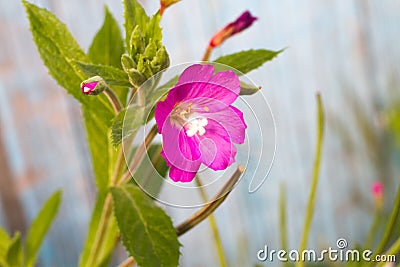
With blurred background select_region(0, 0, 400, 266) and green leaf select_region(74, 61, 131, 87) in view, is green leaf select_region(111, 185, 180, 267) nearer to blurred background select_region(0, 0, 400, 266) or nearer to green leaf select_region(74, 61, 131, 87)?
green leaf select_region(74, 61, 131, 87)

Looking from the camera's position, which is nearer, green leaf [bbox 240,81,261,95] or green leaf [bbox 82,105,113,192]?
green leaf [bbox 240,81,261,95]

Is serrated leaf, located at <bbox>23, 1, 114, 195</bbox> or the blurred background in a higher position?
serrated leaf, located at <bbox>23, 1, 114, 195</bbox>

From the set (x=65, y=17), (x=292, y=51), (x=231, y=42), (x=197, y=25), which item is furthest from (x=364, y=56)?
(x=65, y=17)

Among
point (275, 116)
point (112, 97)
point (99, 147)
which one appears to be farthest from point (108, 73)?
point (275, 116)

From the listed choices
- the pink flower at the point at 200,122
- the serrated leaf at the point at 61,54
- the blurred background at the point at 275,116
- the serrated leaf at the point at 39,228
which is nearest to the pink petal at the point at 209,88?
the pink flower at the point at 200,122

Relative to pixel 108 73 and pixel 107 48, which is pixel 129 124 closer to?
pixel 108 73

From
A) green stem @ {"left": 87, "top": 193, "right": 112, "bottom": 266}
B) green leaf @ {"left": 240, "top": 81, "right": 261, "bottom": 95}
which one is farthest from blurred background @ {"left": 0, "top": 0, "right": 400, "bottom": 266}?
green leaf @ {"left": 240, "top": 81, "right": 261, "bottom": 95}

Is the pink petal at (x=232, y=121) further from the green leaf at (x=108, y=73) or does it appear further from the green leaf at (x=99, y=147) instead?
the green leaf at (x=99, y=147)
